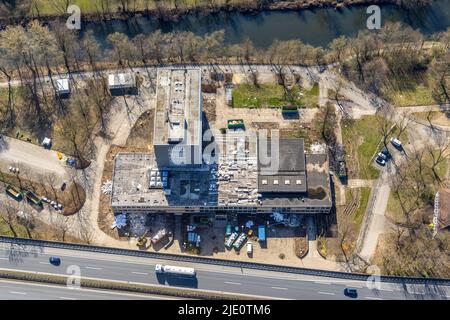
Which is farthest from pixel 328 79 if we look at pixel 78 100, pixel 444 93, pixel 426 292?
pixel 78 100

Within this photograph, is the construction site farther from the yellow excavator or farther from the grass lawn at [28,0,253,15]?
the grass lawn at [28,0,253,15]

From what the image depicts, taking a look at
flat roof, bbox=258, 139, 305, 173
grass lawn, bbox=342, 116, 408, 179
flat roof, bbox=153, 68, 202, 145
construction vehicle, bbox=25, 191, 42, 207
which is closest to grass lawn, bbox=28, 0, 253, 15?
flat roof, bbox=153, 68, 202, 145

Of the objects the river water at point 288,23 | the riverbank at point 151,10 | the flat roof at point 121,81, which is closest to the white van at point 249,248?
the flat roof at point 121,81

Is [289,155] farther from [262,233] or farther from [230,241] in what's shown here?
[230,241]

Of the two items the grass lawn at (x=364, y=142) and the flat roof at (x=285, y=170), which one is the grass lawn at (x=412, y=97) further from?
the flat roof at (x=285, y=170)

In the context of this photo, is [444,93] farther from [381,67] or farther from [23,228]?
[23,228]

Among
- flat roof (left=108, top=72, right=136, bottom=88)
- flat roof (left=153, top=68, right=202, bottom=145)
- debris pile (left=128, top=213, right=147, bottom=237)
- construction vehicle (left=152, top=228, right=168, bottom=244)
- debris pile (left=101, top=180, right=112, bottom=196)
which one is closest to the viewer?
flat roof (left=153, top=68, right=202, bottom=145)
